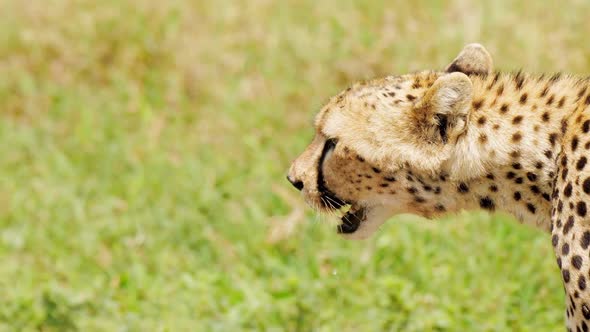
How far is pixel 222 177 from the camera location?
226 inches

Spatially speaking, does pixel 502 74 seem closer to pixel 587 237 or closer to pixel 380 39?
pixel 587 237

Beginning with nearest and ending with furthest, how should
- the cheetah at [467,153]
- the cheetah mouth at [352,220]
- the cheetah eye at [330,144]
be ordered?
the cheetah at [467,153] < the cheetah eye at [330,144] < the cheetah mouth at [352,220]

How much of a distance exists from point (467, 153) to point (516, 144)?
0.50ft

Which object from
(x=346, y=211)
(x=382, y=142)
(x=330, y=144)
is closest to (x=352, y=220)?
(x=346, y=211)

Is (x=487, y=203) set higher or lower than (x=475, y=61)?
lower

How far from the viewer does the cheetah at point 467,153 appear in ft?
9.74

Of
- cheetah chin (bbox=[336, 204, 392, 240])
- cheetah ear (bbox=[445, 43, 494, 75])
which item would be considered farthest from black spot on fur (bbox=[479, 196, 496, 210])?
cheetah ear (bbox=[445, 43, 494, 75])

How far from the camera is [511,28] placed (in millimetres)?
6473

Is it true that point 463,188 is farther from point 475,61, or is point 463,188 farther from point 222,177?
point 222,177

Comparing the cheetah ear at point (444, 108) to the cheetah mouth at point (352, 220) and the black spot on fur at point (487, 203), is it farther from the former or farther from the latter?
the cheetah mouth at point (352, 220)

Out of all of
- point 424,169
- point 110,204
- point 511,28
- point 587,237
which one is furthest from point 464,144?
point 511,28

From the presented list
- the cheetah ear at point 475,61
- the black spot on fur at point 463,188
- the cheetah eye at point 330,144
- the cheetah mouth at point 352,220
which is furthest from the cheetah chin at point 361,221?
the cheetah ear at point 475,61

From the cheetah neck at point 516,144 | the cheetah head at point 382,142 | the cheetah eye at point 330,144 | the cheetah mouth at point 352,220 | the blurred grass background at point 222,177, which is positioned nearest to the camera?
the cheetah neck at point 516,144

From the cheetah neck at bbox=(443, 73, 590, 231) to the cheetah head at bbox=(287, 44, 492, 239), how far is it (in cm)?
7
